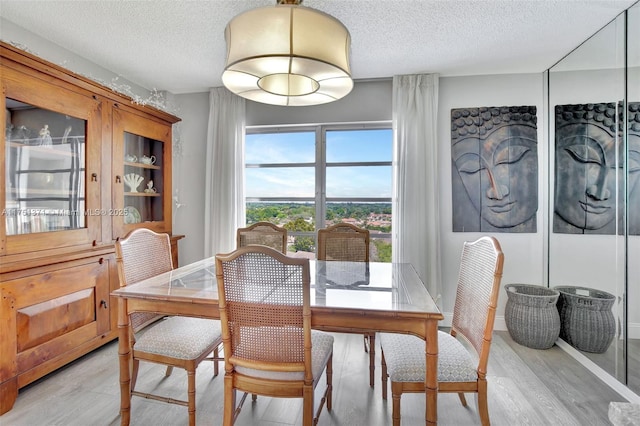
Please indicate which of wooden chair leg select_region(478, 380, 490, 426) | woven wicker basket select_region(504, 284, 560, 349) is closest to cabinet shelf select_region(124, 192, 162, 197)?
wooden chair leg select_region(478, 380, 490, 426)

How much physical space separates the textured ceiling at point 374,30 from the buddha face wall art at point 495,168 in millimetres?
463

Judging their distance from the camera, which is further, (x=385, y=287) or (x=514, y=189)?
(x=514, y=189)

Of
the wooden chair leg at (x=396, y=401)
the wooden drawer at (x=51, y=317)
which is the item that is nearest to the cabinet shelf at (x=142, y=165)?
the wooden drawer at (x=51, y=317)

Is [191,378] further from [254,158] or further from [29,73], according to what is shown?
[254,158]

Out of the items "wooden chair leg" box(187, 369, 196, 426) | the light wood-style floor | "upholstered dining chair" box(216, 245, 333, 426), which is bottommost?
the light wood-style floor

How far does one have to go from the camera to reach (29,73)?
1.92 meters

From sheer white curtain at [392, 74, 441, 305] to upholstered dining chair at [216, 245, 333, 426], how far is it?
6.71ft

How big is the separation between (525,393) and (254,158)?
3198 mm

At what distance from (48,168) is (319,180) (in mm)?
2312

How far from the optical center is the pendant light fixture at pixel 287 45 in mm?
1332

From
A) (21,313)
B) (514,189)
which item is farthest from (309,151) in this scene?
(21,313)

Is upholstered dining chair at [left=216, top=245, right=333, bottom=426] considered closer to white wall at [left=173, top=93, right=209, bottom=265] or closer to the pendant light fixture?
the pendant light fixture

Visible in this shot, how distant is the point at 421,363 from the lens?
149 centimetres

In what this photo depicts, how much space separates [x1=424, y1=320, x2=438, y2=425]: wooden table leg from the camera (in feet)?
4.38
